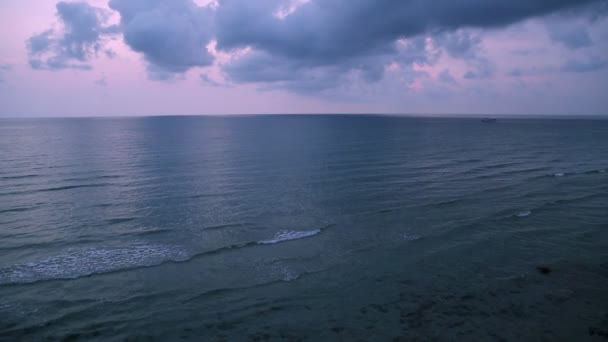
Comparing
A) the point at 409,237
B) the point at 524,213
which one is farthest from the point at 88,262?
the point at 524,213

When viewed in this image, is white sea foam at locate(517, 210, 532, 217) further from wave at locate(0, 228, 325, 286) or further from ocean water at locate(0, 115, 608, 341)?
wave at locate(0, 228, 325, 286)

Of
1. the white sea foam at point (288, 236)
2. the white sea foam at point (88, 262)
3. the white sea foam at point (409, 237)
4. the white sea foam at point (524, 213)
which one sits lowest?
the white sea foam at point (88, 262)

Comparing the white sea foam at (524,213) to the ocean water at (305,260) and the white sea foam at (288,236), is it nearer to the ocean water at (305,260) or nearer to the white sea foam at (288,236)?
the ocean water at (305,260)

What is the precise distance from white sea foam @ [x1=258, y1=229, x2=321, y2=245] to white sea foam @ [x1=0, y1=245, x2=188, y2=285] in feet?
14.9

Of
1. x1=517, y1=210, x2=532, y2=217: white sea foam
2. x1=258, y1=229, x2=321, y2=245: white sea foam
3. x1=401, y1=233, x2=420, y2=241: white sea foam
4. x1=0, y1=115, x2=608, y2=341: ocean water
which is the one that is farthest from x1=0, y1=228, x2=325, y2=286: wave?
x1=517, y1=210, x2=532, y2=217: white sea foam

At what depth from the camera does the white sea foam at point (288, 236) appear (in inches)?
780

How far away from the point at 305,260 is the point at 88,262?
416 inches

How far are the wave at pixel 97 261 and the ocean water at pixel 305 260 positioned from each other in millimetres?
100

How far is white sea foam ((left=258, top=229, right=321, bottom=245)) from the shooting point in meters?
19.8

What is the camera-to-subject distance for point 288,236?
20.6 meters

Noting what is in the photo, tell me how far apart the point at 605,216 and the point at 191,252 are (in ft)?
85.2

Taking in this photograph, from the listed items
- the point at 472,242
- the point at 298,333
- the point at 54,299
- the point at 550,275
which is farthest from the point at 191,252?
the point at 550,275

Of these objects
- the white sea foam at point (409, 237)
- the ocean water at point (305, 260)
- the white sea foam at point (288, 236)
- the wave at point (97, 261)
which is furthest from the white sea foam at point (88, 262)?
the white sea foam at point (409, 237)

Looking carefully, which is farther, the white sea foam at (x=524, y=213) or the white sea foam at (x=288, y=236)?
the white sea foam at (x=524, y=213)
